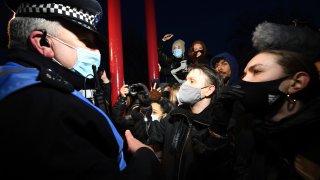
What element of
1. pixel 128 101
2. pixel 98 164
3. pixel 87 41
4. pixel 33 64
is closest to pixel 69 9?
pixel 87 41

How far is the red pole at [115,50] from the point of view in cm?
709

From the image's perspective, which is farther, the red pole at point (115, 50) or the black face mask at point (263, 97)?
the red pole at point (115, 50)

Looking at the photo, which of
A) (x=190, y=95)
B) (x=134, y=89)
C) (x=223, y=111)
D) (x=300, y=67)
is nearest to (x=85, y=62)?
(x=223, y=111)

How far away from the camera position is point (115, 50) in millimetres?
7387

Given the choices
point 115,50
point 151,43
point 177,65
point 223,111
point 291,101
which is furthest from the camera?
point 151,43

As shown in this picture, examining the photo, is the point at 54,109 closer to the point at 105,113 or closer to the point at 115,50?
the point at 105,113

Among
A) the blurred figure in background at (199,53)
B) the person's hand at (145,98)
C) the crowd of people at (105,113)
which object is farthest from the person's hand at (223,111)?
the blurred figure in background at (199,53)

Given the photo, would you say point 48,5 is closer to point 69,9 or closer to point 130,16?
point 69,9

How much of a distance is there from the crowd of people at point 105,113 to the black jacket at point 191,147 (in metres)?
0.01

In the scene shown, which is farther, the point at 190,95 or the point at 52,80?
the point at 190,95

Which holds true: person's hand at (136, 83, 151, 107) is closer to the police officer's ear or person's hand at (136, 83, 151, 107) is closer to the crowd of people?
the crowd of people

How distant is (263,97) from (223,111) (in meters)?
0.38

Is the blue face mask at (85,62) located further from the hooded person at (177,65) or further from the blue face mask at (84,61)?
the hooded person at (177,65)

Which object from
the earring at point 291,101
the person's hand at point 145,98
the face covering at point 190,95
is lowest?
the person's hand at point 145,98
